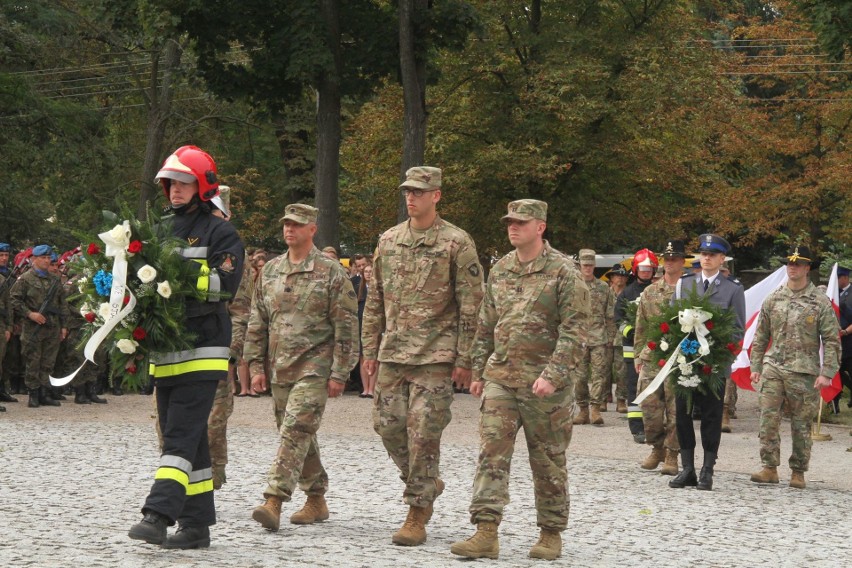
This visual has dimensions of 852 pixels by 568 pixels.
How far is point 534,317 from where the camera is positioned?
8805mm

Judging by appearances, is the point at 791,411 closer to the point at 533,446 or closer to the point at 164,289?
the point at 533,446

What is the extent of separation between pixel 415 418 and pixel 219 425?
1.51m

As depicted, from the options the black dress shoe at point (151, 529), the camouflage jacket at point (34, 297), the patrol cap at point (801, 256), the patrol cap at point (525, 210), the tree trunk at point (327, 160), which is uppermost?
the tree trunk at point (327, 160)

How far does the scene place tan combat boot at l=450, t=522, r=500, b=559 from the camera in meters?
8.37

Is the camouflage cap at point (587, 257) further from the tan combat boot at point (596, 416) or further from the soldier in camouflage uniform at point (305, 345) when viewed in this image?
the soldier in camouflage uniform at point (305, 345)

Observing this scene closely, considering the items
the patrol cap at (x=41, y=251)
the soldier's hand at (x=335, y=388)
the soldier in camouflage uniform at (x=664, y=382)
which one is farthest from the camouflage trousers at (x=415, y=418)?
the patrol cap at (x=41, y=251)

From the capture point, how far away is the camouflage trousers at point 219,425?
9.75 m

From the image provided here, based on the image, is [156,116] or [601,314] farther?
[156,116]

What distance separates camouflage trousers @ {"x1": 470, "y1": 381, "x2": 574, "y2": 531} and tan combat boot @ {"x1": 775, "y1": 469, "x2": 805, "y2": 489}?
16.1 ft

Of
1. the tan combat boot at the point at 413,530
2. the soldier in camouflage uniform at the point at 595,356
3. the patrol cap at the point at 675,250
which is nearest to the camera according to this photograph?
the tan combat boot at the point at 413,530

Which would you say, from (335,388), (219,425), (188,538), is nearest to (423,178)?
(335,388)

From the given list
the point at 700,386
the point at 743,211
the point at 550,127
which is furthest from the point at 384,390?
the point at 743,211

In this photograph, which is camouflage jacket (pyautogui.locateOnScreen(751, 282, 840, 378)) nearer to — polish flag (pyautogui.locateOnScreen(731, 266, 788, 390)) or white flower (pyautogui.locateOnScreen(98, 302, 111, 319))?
polish flag (pyautogui.locateOnScreen(731, 266, 788, 390))

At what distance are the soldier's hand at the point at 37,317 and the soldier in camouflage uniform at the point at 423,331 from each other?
11.2 meters
